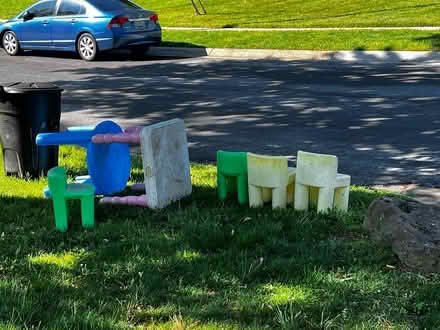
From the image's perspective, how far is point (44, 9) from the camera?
18.5 meters

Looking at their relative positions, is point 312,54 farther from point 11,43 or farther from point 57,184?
point 57,184

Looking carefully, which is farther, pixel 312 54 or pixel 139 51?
pixel 139 51

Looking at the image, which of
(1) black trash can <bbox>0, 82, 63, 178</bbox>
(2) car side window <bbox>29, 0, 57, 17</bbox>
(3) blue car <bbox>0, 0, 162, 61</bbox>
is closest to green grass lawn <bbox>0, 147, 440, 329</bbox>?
(1) black trash can <bbox>0, 82, 63, 178</bbox>

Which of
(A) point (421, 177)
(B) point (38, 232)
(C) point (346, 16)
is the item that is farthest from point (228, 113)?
(C) point (346, 16)

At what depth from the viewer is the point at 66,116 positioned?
10.5 metres

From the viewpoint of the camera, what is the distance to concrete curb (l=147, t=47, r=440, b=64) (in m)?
15.6

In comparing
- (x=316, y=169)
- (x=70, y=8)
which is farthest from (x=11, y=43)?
(x=316, y=169)

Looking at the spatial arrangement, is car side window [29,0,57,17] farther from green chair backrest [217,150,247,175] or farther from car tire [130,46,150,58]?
green chair backrest [217,150,247,175]

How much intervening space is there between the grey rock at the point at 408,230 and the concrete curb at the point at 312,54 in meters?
10.8

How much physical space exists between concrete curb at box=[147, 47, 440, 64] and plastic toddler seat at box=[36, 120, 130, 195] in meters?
10.3

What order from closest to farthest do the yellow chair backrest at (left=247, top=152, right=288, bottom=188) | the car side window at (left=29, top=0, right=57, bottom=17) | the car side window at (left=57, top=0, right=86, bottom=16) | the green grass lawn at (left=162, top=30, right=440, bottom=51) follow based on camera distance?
the yellow chair backrest at (left=247, top=152, right=288, bottom=188)
the green grass lawn at (left=162, top=30, right=440, bottom=51)
the car side window at (left=57, top=0, right=86, bottom=16)
the car side window at (left=29, top=0, right=57, bottom=17)

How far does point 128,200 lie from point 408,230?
222cm

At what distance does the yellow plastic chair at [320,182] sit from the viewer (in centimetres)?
545

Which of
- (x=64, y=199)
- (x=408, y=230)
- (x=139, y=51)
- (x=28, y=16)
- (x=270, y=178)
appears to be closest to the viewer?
(x=408, y=230)
